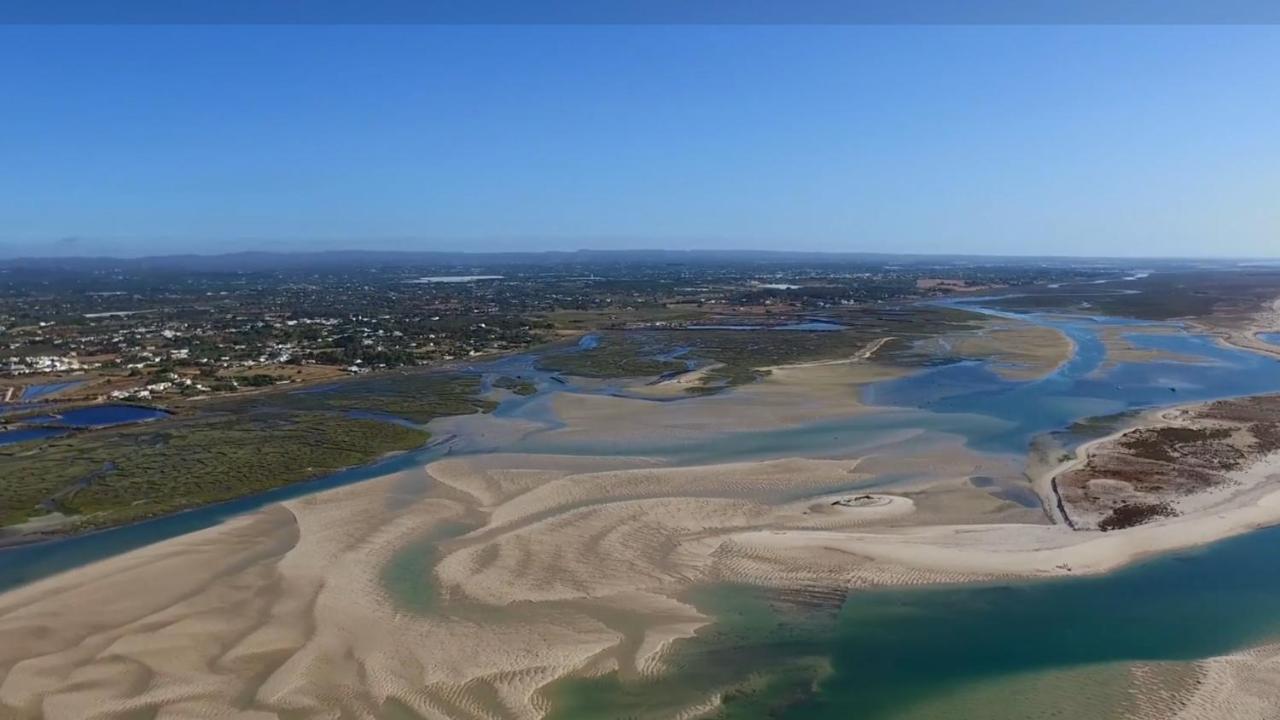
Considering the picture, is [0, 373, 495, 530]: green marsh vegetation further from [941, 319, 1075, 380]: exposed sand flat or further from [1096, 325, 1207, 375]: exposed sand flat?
[1096, 325, 1207, 375]: exposed sand flat

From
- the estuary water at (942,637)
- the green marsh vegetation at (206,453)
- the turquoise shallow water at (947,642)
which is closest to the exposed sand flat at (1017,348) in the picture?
the estuary water at (942,637)

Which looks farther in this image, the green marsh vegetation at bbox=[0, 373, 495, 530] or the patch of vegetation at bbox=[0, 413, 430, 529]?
the green marsh vegetation at bbox=[0, 373, 495, 530]

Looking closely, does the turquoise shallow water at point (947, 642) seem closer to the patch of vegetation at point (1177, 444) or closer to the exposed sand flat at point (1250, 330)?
the patch of vegetation at point (1177, 444)

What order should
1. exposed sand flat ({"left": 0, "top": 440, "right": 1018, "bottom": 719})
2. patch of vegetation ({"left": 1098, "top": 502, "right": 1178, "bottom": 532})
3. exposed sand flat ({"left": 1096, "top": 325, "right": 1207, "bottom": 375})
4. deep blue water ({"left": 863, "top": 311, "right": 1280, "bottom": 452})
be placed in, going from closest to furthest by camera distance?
exposed sand flat ({"left": 0, "top": 440, "right": 1018, "bottom": 719})
patch of vegetation ({"left": 1098, "top": 502, "right": 1178, "bottom": 532})
deep blue water ({"left": 863, "top": 311, "right": 1280, "bottom": 452})
exposed sand flat ({"left": 1096, "top": 325, "right": 1207, "bottom": 375})

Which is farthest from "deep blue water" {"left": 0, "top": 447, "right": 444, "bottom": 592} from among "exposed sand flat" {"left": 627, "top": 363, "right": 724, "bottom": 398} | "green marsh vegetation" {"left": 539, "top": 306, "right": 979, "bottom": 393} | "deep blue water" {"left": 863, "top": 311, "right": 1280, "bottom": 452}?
"deep blue water" {"left": 863, "top": 311, "right": 1280, "bottom": 452}

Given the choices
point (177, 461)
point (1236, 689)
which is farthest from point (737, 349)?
point (1236, 689)

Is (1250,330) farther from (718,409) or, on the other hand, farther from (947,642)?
(947,642)

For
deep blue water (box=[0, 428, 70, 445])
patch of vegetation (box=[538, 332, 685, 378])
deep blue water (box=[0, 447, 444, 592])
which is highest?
patch of vegetation (box=[538, 332, 685, 378])
